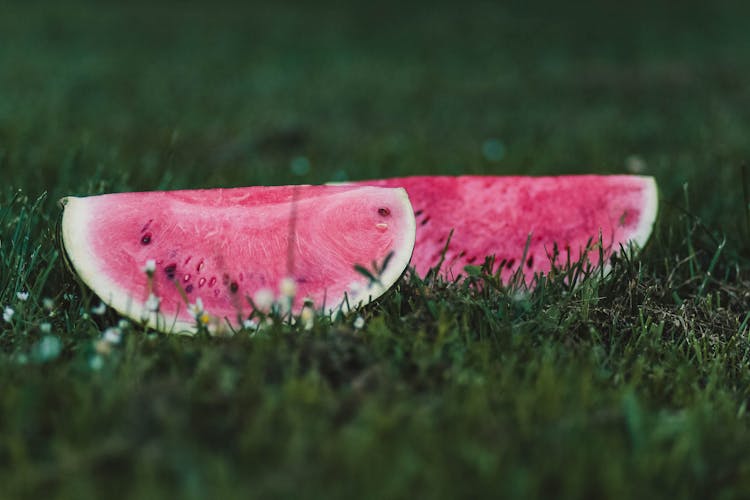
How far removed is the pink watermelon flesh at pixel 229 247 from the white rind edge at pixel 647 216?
A: 0.83 metres

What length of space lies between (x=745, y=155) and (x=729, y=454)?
3.17 meters

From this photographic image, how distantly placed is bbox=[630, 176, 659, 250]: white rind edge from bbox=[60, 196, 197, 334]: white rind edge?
1427 millimetres

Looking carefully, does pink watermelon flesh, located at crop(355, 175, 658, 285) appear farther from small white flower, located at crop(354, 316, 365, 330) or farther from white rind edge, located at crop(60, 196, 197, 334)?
white rind edge, located at crop(60, 196, 197, 334)

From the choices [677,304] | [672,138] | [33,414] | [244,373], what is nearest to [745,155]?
[672,138]

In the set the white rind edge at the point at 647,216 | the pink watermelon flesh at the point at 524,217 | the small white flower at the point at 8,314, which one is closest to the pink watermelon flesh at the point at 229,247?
the small white flower at the point at 8,314

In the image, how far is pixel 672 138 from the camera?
16.2ft

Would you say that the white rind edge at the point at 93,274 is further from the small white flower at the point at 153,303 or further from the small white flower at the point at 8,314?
the small white flower at the point at 8,314

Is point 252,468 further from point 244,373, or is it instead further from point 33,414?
point 33,414

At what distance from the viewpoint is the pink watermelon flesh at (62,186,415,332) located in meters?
1.94

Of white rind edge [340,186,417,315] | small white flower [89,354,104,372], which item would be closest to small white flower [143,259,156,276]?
small white flower [89,354,104,372]

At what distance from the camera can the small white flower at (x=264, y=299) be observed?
1904 millimetres

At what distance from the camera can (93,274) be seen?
194 cm

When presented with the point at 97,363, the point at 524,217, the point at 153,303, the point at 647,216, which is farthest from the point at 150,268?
the point at 647,216

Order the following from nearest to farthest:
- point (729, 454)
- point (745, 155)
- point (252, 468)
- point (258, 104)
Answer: point (252, 468)
point (729, 454)
point (745, 155)
point (258, 104)
